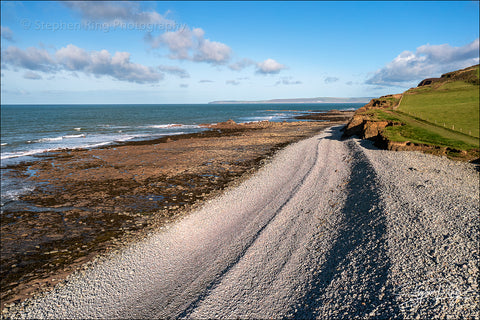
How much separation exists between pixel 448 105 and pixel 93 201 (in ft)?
182

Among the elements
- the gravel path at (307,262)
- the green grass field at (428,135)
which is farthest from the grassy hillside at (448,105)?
the gravel path at (307,262)

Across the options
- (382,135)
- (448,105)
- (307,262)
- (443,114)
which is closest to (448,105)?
(448,105)

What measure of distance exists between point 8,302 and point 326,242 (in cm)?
1529

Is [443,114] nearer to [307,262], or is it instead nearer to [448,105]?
[448,105]

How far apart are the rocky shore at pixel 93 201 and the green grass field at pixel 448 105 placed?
25.2 m

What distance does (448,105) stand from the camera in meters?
42.9

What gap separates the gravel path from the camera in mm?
9398

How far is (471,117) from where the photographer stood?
34781 mm

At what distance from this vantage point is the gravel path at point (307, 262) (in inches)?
370

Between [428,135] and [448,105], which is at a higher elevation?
[448,105]

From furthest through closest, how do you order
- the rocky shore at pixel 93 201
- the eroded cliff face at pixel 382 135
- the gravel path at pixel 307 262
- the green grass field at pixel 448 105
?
the green grass field at pixel 448 105, the eroded cliff face at pixel 382 135, the rocky shore at pixel 93 201, the gravel path at pixel 307 262

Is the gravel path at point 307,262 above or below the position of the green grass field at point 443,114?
below

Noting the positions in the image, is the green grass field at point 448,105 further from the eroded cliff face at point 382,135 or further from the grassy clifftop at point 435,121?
the eroded cliff face at point 382,135

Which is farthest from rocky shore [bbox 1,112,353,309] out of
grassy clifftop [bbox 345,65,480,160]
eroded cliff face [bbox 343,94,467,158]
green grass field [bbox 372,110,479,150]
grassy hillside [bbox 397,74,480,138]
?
grassy hillside [bbox 397,74,480,138]
